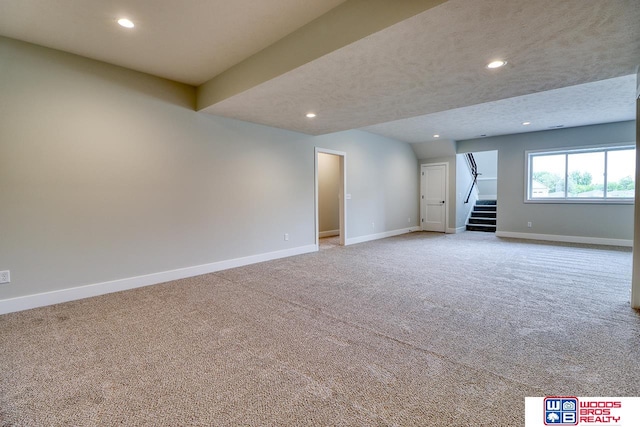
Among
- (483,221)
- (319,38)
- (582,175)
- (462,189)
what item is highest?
(319,38)

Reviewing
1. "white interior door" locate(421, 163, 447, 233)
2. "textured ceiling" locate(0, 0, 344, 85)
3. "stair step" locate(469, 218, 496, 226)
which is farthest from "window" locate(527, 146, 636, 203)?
"textured ceiling" locate(0, 0, 344, 85)

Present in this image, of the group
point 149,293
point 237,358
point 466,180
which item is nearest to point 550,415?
point 237,358

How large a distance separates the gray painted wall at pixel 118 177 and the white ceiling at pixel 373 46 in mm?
384

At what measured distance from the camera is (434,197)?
8.98 metres

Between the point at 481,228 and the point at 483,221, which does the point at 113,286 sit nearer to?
the point at 481,228

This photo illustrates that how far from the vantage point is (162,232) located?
3.87 metres

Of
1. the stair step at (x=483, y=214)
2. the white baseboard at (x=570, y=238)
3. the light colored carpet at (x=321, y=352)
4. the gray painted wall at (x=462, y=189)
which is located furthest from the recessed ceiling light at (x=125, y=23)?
the stair step at (x=483, y=214)

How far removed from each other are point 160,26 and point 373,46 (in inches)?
76.9

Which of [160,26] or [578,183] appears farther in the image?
[578,183]

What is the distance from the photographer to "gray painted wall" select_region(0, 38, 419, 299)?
2922 mm

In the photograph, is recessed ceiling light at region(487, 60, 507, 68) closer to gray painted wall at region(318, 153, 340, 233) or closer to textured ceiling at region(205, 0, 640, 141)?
textured ceiling at region(205, 0, 640, 141)

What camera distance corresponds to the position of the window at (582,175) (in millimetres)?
6258

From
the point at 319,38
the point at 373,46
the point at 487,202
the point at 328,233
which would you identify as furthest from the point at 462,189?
the point at 319,38

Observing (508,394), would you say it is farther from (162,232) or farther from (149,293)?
(162,232)
